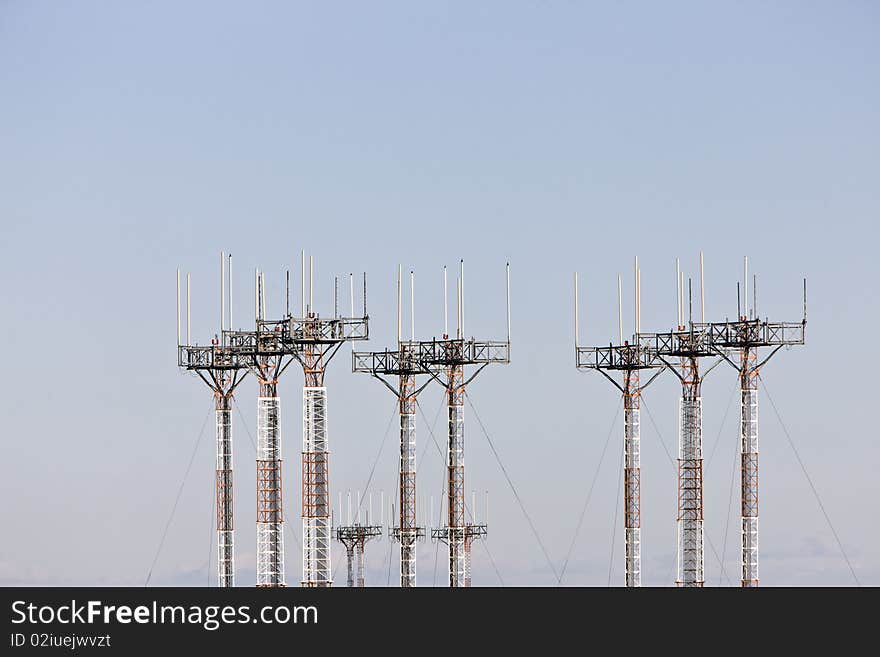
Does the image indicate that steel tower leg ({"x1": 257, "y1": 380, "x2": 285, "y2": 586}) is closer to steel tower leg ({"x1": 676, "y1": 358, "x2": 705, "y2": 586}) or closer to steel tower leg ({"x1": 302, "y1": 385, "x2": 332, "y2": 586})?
steel tower leg ({"x1": 302, "y1": 385, "x2": 332, "y2": 586})

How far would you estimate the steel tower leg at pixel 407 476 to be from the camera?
193 m

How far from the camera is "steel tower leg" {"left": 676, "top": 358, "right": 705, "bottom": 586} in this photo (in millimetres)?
194250

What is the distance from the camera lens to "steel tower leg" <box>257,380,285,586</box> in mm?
183625

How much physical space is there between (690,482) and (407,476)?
19202mm

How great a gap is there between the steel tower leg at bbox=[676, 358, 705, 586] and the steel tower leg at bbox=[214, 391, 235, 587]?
30098 millimetres

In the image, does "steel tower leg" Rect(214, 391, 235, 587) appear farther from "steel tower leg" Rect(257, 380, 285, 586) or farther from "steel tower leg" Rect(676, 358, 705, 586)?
"steel tower leg" Rect(676, 358, 705, 586)

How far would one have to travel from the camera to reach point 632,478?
197m

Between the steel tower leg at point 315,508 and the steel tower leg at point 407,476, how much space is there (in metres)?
14.1

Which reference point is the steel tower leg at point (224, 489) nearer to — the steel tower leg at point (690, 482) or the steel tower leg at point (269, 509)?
the steel tower leg at point (269, 509)

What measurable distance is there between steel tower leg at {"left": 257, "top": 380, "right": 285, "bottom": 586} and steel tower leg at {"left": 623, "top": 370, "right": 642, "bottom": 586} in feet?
84.3

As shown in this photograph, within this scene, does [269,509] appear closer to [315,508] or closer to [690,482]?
[315,508]
